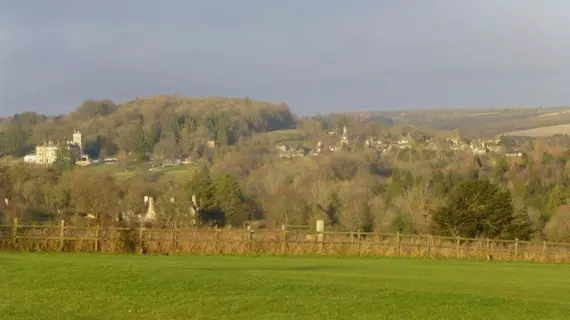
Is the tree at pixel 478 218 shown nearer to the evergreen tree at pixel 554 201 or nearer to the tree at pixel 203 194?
the tree at pixel 203 194

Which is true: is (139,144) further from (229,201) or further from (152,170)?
(229,201)

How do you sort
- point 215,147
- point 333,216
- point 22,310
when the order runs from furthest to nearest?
point 215,147
point 333,216
point 22,310

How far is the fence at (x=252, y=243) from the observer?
3400 cm

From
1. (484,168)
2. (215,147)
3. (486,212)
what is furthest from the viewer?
(215,147)

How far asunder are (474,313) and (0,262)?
11.6 metres

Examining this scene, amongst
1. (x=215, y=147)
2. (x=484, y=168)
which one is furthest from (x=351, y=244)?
(x=215, y=147)

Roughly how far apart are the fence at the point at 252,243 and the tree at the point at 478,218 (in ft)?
35.9

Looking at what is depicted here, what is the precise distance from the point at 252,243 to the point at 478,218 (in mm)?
23088

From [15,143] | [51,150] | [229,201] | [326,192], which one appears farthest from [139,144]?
[229,201]

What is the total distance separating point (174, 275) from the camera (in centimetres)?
2095

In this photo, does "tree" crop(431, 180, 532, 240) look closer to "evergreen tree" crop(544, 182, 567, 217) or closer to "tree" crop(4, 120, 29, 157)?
"evergreen tree" crop(544, 182, 567, 217)

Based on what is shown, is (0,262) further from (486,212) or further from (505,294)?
(486,212)

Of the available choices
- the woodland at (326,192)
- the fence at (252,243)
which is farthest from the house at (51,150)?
the fence at (252,243)

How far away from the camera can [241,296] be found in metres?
18.7
